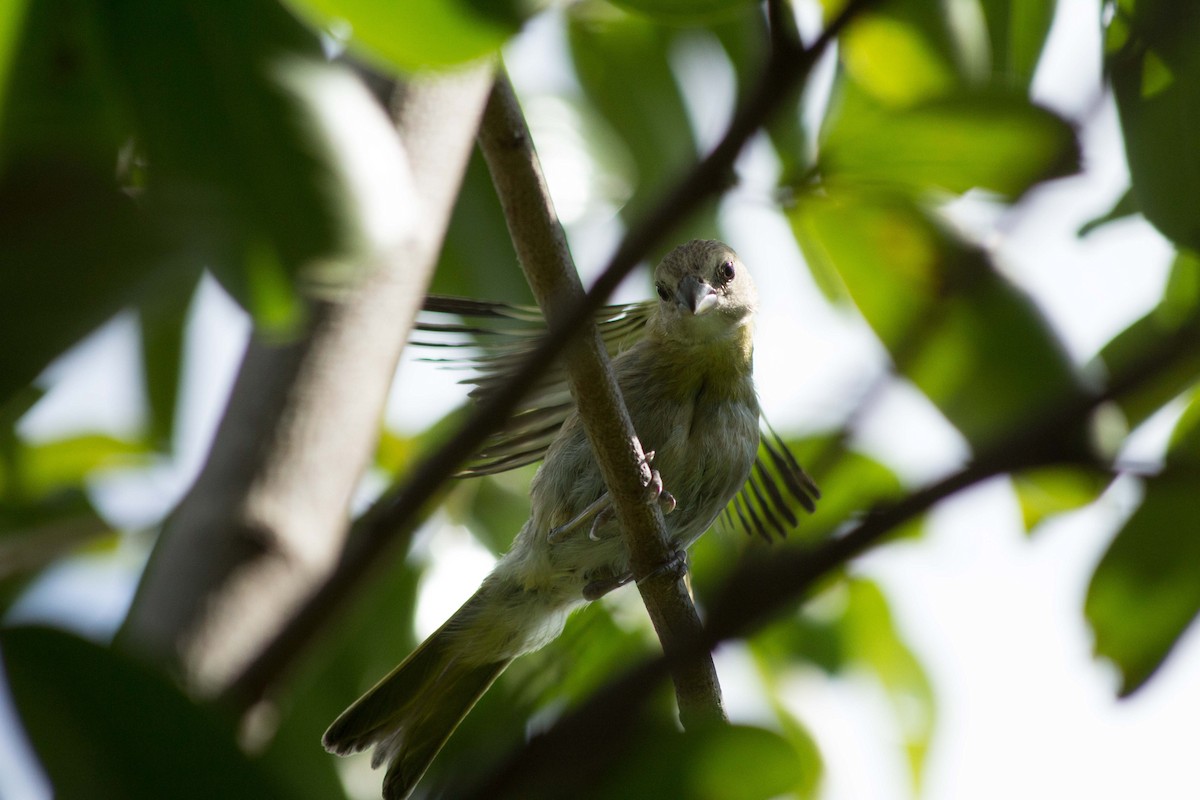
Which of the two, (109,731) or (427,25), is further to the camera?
(427,25)

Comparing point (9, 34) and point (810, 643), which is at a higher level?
point (9, 34)

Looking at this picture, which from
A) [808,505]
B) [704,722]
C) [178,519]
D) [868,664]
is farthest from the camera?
[868,664]

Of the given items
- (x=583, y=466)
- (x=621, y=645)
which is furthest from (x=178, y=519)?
(x=583, y=466)

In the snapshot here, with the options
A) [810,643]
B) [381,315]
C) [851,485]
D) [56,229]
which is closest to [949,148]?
[851,485]

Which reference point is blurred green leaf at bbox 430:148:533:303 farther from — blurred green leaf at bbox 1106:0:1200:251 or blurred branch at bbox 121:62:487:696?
blurred green leaf at bbox 1106:0:1200:251

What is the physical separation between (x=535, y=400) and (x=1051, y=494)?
2.48 metres

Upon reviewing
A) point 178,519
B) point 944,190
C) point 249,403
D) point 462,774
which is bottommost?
point 462,774

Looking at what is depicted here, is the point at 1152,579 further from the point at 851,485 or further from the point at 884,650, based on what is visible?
the point at 884,650

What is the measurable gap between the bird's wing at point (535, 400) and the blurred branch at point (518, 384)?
1828mm

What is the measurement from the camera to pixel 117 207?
93 cm

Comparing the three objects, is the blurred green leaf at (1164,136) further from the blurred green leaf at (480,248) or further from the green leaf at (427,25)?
the blurred green leaf at (480,248)

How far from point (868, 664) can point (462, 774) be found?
8.52ft

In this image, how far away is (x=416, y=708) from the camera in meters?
3.79

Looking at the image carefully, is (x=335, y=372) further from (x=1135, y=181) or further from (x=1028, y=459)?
(x=1028, y=459)
